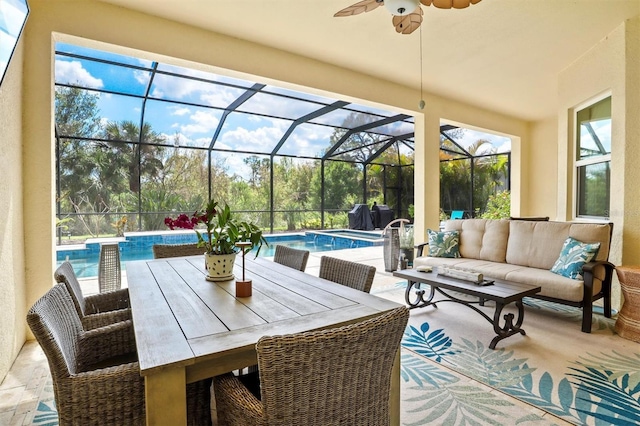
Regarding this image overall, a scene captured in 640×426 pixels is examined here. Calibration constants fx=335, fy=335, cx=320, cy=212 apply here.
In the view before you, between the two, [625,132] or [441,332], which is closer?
[441,332]

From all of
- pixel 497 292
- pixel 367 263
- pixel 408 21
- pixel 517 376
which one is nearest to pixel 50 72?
pixel 408 21

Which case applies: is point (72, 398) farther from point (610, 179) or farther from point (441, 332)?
point (610, 179)

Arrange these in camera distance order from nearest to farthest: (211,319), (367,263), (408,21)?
(211,319), (408,21), (367,263)

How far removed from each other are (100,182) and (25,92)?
284 inches

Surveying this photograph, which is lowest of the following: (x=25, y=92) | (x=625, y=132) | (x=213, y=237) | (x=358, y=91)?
(x=213, y=237)

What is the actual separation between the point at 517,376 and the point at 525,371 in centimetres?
11

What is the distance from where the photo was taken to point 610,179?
12.3ft

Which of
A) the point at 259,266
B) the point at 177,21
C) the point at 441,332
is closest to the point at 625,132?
the point at 441,332

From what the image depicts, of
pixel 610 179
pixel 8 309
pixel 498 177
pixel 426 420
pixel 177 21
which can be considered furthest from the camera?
pixel 498 177

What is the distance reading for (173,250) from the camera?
308 centimetres

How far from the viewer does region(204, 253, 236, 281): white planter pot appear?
6.61 ft

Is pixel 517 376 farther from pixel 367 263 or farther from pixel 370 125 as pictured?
pixel 370 125

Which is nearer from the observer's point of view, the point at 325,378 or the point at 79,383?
the point at 325,378

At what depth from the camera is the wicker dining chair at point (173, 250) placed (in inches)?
118
